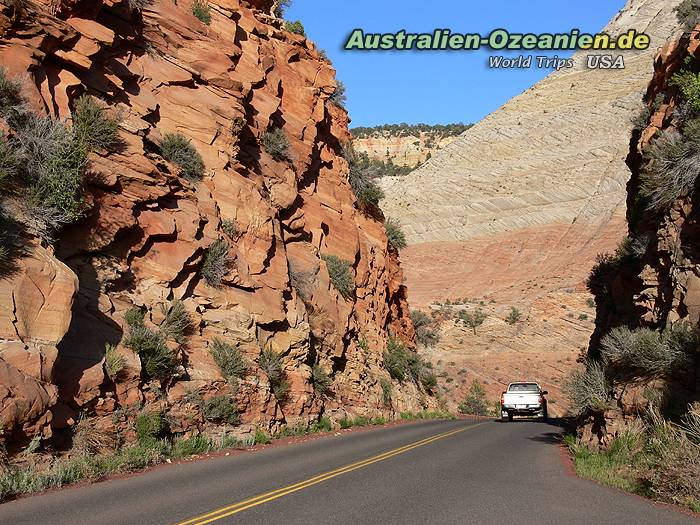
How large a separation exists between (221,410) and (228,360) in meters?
1.54

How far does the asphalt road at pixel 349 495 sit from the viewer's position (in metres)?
7.71

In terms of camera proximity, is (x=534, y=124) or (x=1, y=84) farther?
(x=534, y=124)

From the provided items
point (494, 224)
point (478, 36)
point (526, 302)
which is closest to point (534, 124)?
point (494, 224)

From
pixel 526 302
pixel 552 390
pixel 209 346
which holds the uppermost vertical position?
pixel 526 302

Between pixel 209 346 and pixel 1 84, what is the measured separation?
7476 millimetres

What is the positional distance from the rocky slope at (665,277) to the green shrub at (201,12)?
14938mm

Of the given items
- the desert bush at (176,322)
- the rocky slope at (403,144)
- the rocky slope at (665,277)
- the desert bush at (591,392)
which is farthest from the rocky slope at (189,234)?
the rocky slope at (403,144)

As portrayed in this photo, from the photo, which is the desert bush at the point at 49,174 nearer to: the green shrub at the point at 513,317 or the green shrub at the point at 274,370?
the green shrub at the point at 274,370

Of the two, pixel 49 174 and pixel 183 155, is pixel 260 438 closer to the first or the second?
pixel 49 174

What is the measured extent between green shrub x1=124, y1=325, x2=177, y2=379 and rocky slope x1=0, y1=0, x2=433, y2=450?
0.26 m

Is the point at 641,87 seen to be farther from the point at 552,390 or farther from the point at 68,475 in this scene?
the point at 68,475

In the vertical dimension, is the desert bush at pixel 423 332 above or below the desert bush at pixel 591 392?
above

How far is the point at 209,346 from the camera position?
1609 cm

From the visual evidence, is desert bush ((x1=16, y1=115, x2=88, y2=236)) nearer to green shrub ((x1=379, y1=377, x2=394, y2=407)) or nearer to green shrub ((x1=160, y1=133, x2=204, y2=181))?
green shrub ((x1=160, y1=133, x2=204, y2=181))
